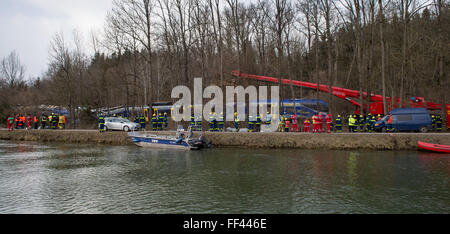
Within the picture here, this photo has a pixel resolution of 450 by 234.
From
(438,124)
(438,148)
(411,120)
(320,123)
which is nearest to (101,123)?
(320,123)

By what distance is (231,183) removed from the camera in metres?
12.4

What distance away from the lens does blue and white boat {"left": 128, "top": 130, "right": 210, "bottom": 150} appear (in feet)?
72.8

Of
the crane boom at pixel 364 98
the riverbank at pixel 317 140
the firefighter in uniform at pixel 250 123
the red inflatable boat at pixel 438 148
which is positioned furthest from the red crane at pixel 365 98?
the red inflatable boat at pixel 438 148

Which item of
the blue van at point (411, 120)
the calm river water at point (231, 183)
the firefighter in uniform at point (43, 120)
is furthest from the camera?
the firefighter in uniform at point (43, 120)

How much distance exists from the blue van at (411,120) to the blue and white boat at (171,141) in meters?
14.2

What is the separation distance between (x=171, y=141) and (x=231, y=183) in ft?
36.2

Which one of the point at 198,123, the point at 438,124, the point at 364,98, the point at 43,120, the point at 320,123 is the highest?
the point at 364,98

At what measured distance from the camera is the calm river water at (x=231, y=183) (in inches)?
374

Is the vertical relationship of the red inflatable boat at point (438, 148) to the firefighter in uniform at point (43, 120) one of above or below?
below

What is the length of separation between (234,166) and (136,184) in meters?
5.38

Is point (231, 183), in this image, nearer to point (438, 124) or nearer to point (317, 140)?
point (317, 140)

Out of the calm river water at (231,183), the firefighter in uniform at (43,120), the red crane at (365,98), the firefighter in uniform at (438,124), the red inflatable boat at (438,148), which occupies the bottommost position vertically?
the calm river water at (231,183)

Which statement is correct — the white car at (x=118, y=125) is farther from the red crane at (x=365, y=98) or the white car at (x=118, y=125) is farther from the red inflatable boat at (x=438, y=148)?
the red inflatable boat at (x=438, y=148)
